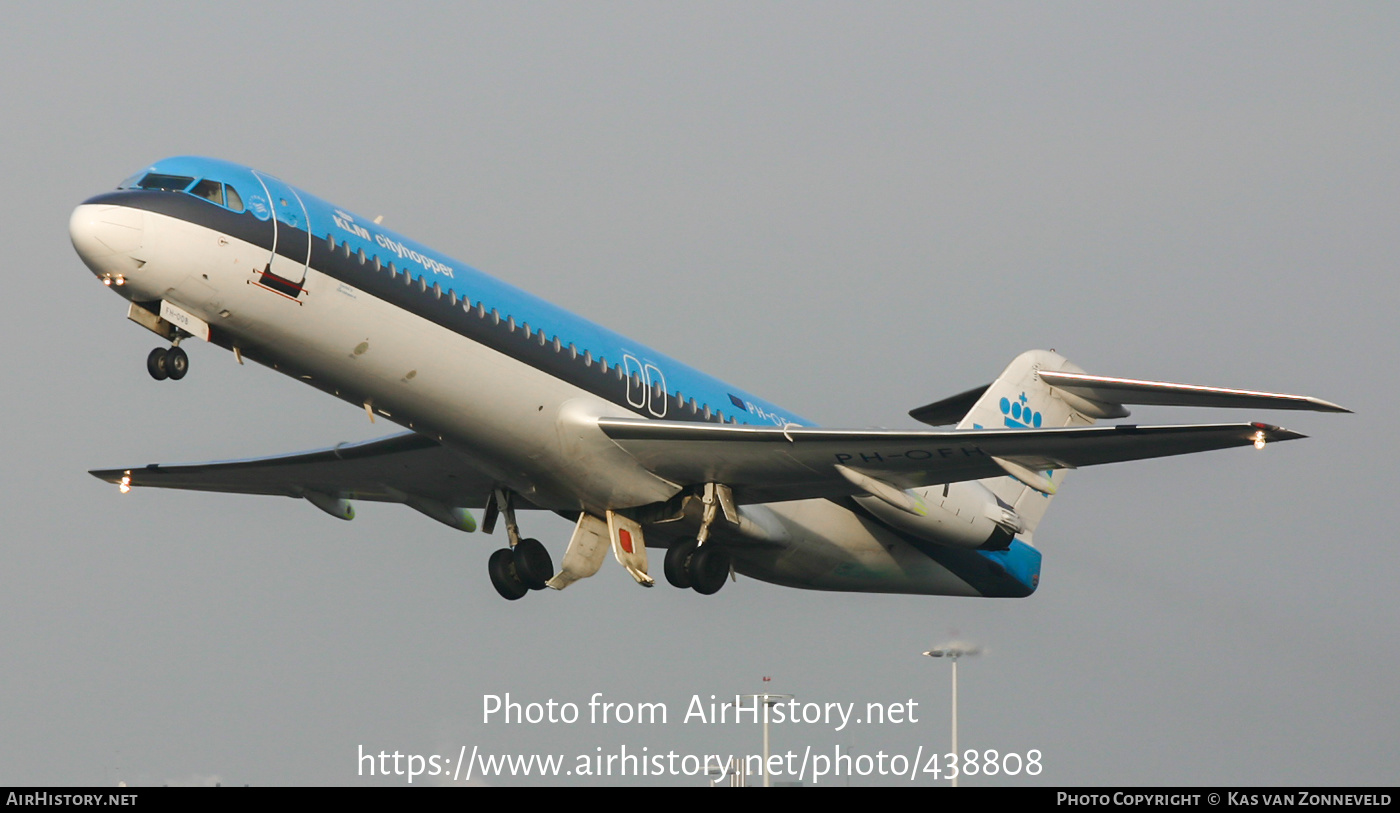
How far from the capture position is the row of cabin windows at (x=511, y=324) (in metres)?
23.2

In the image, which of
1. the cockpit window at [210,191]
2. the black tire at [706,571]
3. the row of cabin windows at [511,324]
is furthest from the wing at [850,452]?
the cockpit window at [210,191]

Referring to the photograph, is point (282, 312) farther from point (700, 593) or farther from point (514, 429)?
point (700, 593)

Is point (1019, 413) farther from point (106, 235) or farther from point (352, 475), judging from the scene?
point (106, 235)

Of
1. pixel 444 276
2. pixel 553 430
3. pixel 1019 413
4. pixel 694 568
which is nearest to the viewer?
pixel 444 276

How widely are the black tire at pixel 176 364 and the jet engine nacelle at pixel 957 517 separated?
36.3ft

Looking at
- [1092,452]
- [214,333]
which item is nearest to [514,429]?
[214,333]

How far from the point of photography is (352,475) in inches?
1145

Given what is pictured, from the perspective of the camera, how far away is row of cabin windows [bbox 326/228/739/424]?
23.2 metres

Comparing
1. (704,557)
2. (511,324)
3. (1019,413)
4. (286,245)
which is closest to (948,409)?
(1019,413)

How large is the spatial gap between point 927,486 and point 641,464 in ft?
15.2

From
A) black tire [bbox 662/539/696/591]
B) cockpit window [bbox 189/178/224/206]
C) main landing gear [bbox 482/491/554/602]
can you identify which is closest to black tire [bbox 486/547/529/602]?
main landing gear [bbox 482/491/554/602]

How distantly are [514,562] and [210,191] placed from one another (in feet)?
28.4

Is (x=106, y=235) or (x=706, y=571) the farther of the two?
(x=706, y=571)

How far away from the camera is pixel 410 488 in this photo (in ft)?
96.0
